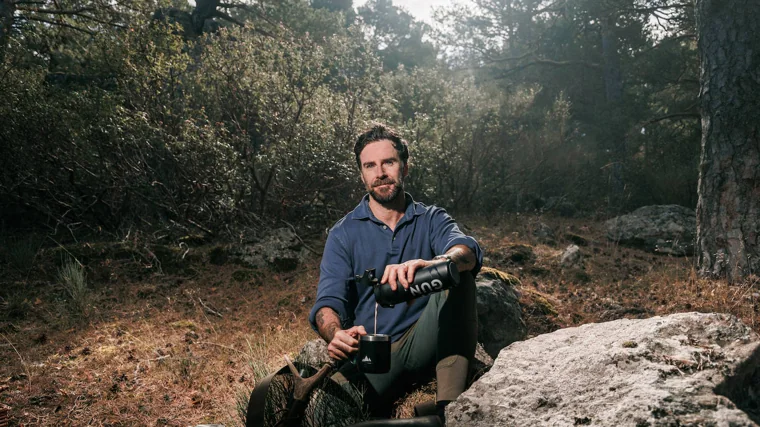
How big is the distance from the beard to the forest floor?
56.2 inches

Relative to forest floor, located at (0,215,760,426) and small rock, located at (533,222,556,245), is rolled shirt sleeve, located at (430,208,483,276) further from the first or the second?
small rock, located at (533,222,556,245)

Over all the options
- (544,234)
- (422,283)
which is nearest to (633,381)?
(422,283)

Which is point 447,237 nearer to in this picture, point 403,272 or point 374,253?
point 374,253

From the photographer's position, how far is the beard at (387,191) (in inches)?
117

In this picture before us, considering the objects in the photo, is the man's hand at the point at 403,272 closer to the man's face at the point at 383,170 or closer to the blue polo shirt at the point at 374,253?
the blue polo shirt at the point at 374,253

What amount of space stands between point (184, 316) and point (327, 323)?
3.35 m

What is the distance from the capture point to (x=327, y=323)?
2721 mm

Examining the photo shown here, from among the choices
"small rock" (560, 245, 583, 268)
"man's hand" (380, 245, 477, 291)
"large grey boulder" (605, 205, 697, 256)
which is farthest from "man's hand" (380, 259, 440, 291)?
"large grey boulder" (605, 205, 697, 256)

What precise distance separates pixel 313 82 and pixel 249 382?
16.5ft

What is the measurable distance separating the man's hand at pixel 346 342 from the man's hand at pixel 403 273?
270mm

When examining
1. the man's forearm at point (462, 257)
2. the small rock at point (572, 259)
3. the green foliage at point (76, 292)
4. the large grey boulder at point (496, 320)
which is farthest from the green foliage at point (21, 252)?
the small rock at point (572, 259)

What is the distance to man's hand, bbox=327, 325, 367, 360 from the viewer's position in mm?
2410

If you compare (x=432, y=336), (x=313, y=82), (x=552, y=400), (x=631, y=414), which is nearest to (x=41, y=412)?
(x=432, y=336)

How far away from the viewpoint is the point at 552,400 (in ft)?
7.06
